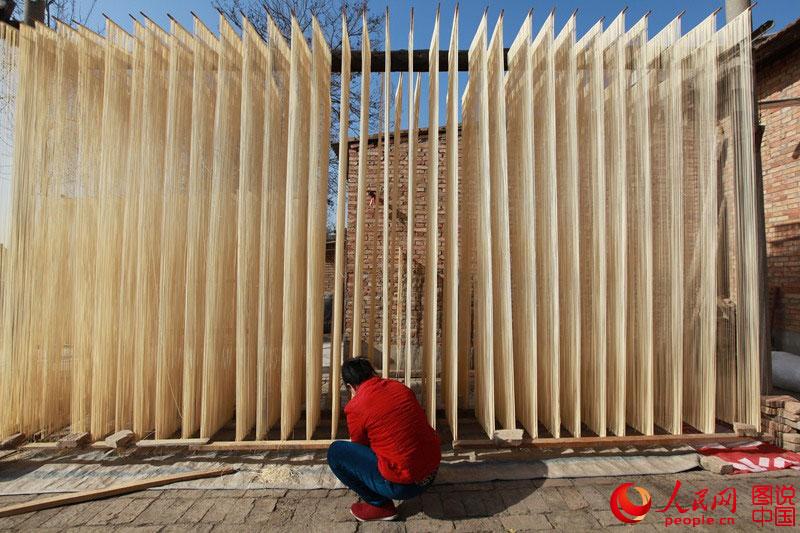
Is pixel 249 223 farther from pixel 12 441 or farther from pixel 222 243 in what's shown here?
pixel 12 441

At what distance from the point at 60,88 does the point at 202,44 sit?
1200mm

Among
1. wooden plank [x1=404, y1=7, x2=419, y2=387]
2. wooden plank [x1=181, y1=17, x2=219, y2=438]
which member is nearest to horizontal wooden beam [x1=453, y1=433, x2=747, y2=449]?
wooden plank [x1=404, y1=7, x2=419, y2=387]

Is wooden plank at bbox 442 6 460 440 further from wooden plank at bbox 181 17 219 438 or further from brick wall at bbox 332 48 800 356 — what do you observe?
brick wall at bbox 332 48 800 356

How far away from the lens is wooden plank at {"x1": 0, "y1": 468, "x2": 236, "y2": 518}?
232 cm

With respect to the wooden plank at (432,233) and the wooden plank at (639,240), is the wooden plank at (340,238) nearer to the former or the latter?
the wooden plank at (432,233)

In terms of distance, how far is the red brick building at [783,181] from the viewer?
5.45 meters

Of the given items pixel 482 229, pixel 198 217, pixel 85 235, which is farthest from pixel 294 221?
pixel 85 235

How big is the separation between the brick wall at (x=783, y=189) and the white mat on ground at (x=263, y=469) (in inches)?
175

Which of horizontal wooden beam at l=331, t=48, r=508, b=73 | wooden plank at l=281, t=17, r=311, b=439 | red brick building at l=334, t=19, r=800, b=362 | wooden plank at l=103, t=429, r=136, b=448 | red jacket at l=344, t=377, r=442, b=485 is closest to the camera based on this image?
red jacket at l=344, t=377, r=442, b=485

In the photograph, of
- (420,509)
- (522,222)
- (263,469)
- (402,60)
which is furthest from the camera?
(402,60)

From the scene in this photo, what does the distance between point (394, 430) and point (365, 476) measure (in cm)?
37

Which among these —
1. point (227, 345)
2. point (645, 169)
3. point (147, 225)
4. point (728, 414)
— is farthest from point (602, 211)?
point (147, 225)

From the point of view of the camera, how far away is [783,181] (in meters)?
5.63

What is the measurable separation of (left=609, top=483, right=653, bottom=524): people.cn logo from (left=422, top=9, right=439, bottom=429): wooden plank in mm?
1256
